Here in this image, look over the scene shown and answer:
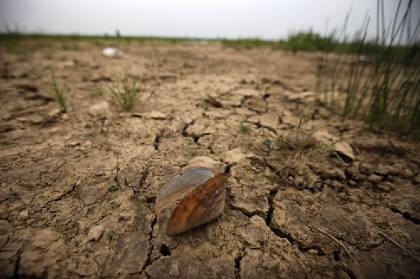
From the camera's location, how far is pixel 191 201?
76 centimetres

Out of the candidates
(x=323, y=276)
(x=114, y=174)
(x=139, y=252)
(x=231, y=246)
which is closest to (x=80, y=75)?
(x=114, y=174)

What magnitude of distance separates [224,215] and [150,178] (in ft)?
1.50

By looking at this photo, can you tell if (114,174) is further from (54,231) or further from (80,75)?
(80,75)

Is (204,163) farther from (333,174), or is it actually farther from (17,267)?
(17,267)

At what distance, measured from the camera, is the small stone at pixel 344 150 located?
135 centimetres

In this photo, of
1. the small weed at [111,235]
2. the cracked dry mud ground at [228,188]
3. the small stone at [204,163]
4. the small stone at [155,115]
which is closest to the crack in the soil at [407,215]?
the cracked dry mud ground at [228,188]

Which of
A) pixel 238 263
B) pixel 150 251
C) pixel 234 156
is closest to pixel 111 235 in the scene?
pixel 150 251

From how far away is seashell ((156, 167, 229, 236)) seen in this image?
30.2 inches

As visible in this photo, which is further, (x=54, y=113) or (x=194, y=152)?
(x=54, y=113)

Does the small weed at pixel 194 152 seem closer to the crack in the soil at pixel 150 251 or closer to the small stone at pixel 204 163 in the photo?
the small stone at pixel 204 163

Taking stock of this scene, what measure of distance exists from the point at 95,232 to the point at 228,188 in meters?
0.64

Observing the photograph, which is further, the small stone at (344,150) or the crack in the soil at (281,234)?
the small stone at (344,150)

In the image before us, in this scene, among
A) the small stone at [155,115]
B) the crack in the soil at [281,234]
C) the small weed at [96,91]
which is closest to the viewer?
the crack in the soil at [281,234]

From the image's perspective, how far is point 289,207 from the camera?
1.03 meters
